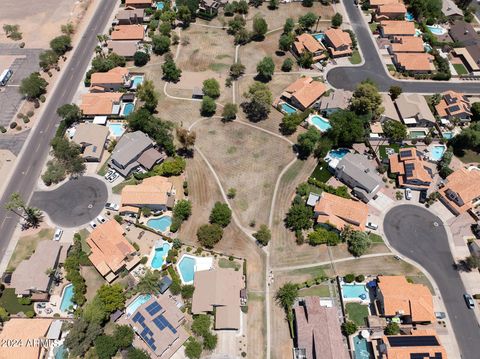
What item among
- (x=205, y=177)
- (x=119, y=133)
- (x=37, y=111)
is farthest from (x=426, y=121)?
(x=37, y=111)

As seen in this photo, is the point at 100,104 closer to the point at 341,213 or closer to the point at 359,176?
the point at 341,213

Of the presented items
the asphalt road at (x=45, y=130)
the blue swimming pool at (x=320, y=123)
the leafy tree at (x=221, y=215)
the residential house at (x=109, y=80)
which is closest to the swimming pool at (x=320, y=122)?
the blue swimming pool at (x=320, y=123)

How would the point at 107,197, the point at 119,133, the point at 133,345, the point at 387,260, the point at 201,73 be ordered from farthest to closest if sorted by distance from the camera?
1. the point at 201,73
2. the point at 119,133
3. the point at 107,197
4. the point at 387,260
5. the point at 133,345

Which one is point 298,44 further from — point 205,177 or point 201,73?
point 205,177

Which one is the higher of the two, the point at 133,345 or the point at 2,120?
the point at 2,120

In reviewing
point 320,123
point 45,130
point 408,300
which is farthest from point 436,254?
point 45,130

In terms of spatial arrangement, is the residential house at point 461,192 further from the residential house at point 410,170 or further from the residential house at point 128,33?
the residential house at point 128,33

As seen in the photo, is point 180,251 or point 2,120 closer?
point 180,251
